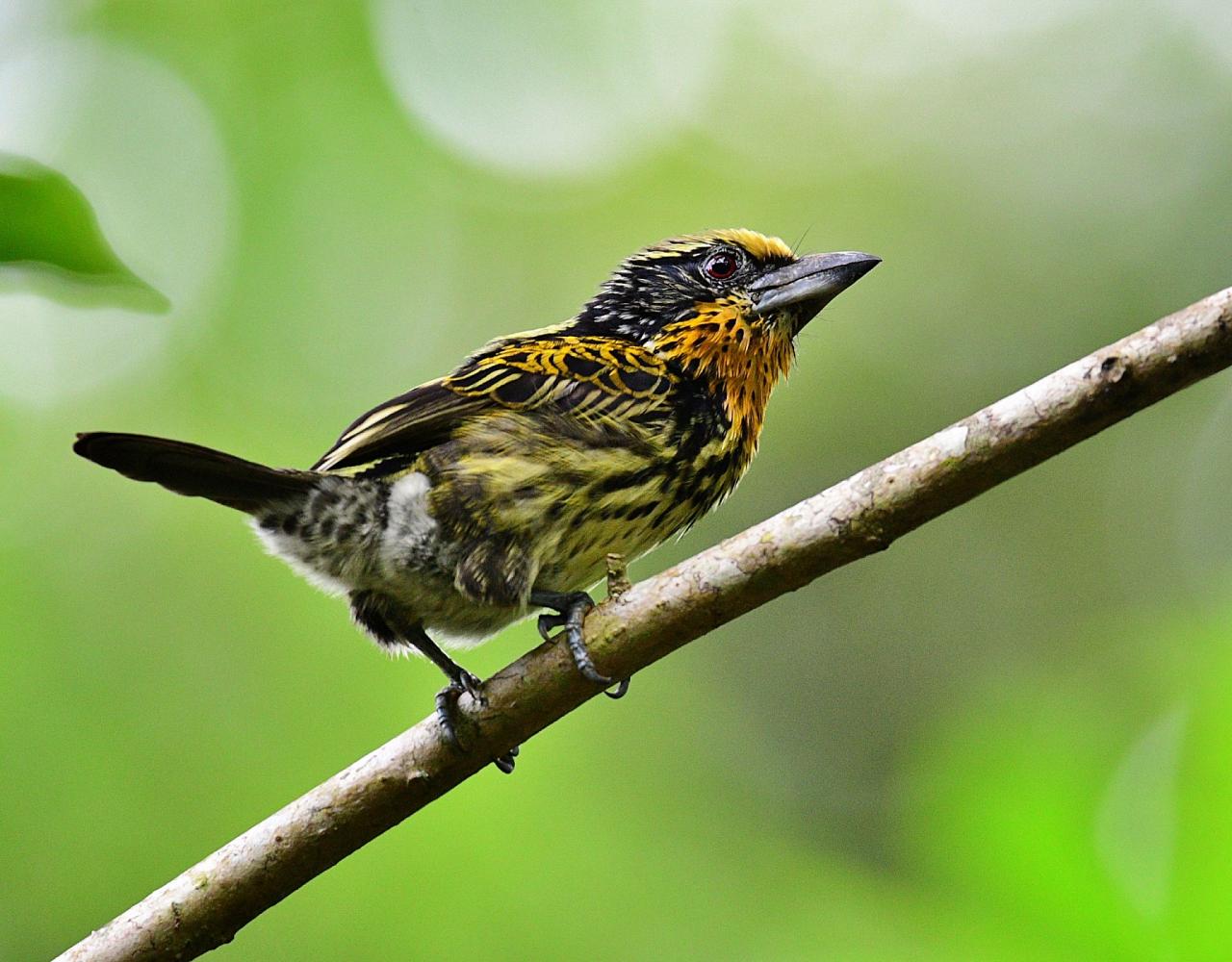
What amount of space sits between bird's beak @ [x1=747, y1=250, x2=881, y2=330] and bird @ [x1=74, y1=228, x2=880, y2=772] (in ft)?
0.05

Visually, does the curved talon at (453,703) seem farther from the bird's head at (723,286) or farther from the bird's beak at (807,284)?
the bird's beak at (807,284)

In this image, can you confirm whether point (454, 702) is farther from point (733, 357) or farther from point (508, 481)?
point (733, 357)

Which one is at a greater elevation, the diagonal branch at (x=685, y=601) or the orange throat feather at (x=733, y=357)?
the orange throat feather at (x=733, y=357)

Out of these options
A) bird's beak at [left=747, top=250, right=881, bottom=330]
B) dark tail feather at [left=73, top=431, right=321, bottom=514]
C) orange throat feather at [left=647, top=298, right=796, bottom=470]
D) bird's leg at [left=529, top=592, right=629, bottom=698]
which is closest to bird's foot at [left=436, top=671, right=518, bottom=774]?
bird's leg at [left=529, top=592, right=629, bottom=698]

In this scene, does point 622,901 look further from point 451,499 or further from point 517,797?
point 451,499

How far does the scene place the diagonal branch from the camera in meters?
2.09

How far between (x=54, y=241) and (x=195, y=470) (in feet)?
4.96

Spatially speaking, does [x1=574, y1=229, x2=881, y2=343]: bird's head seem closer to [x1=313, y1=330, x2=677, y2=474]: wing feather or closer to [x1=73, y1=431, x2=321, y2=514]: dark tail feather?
[x1=313, y1=330, x2=677, y2=474]: wing feather

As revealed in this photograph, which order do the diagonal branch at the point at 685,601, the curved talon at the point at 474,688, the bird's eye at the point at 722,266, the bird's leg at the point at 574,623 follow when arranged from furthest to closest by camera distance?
the bird's eye at the point at 722,266
the curved talon at the point at 474,688
the bird's leg at the point at 574,623
the diagonal branch at the point at 685,601

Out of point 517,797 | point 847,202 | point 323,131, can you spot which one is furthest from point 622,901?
point 847,202

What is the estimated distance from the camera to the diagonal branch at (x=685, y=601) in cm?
209

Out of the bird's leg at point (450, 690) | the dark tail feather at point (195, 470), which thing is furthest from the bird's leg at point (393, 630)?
the dark tail feather at point (195, 470)

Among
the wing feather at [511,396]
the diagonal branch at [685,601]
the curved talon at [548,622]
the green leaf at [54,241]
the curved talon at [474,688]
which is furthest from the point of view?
the wing feather at [511,396]

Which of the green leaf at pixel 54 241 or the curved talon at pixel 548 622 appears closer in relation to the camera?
the green leaf at pixel 54 241
